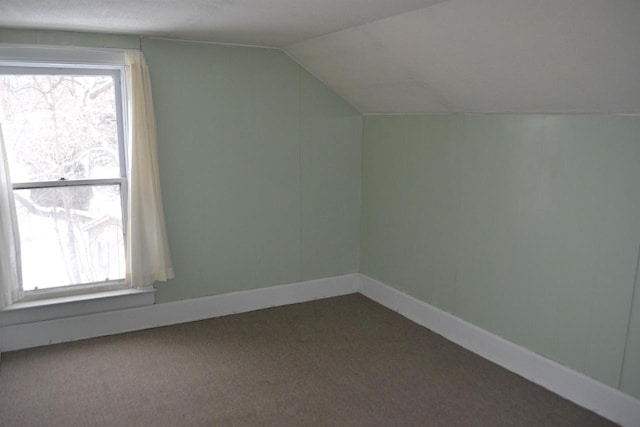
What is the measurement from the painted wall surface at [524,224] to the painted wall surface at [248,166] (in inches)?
18.0

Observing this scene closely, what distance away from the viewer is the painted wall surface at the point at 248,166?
3.62m

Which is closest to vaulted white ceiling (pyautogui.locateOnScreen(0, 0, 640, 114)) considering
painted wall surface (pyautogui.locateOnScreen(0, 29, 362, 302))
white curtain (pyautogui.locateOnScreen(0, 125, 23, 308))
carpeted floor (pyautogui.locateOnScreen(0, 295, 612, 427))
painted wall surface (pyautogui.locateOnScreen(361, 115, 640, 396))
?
painted wall surface (pyautogui.locateOnScreen(361, 115, 640, 396))

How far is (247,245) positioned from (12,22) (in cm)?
213

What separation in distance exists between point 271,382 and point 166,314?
1.20m

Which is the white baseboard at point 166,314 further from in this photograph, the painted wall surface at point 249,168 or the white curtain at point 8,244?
the white curtain at point 8,244

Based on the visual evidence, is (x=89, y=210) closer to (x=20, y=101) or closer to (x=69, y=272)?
(x=69, y=272)

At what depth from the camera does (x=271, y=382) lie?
2984 millimetres

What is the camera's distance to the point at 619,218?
2516 mm

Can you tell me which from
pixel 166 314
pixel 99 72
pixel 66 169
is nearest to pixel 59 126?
pixel 66 169

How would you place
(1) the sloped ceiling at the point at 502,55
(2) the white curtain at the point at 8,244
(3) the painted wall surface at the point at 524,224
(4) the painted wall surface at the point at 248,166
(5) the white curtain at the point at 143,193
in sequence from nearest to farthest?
(1) the sloped ceiling at the point at 502,55 < (3) the painted wall surface at the point at 524,224 < (2) the white curtain at the point at 8,244 < (5) the white curtain at the point at 143,193 < (4) the painted wall surface at the point at 248,166

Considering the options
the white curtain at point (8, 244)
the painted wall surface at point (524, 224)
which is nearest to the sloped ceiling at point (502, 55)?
the painted wall surface at point (524, 224)

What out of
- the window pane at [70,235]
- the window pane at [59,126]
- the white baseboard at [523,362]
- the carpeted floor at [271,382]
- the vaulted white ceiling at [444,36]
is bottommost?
the carpeted floor at [271,382]

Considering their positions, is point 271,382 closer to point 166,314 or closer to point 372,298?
point 166,314

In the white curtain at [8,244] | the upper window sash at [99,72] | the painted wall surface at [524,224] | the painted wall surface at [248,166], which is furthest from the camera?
Answer: the painted wall surface at [248,166]
